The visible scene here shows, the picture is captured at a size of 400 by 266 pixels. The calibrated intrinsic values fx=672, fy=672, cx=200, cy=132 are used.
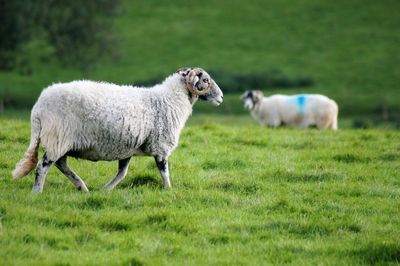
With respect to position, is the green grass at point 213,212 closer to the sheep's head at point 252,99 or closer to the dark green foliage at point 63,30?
the sheep's head at point 252,99

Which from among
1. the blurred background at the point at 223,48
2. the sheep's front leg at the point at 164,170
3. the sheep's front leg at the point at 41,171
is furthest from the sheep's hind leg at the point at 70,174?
the blurred background at the point at 223,48

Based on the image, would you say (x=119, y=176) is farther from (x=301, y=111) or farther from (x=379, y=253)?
(x=301, y=111)

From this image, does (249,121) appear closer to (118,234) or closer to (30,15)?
(30,15)

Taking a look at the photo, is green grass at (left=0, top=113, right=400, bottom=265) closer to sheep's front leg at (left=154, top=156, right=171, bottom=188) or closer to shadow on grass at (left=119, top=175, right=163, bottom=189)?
shadow on grass at (left=119, top=175, right=163, bottom=189)

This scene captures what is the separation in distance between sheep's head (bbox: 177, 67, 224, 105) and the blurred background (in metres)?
20.2

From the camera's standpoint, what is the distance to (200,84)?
11617 millimetres

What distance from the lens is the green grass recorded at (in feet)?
26.0

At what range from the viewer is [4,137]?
1408cm

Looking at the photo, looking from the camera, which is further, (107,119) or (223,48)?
(223,48)

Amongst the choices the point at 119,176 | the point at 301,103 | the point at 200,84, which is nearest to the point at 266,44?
the point at 301,103

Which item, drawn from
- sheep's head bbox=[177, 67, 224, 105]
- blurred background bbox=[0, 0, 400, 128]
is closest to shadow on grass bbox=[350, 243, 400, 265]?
sheep's head bbox=[177, 67, 224, 105]

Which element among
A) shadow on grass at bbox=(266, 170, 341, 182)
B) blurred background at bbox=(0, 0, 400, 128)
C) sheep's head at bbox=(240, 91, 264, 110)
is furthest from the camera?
blurred background at bbox=(0, 0, 400, 128)

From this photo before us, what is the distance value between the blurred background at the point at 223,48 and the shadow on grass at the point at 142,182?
69.5 feet

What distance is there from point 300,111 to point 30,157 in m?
15.8
